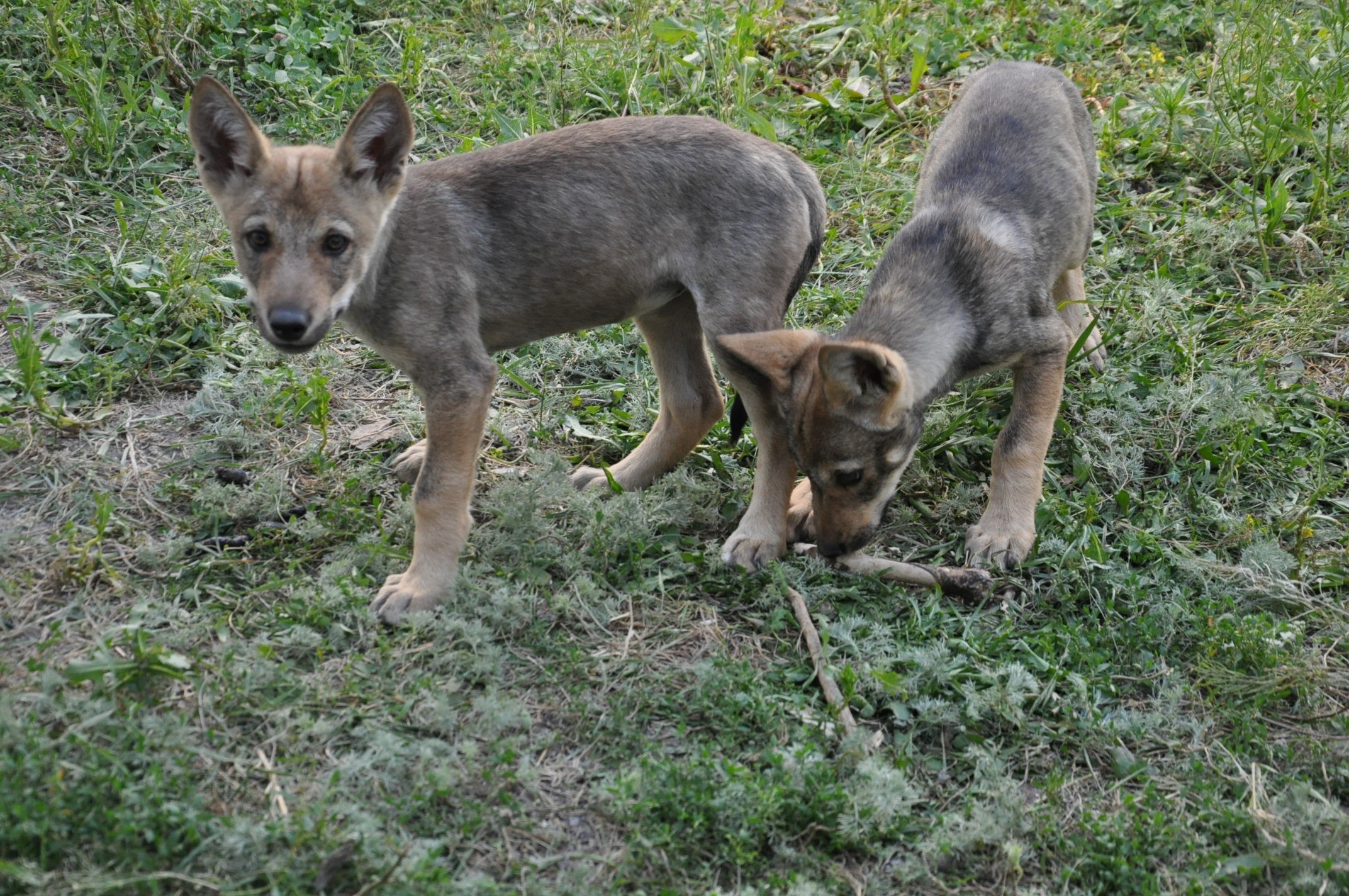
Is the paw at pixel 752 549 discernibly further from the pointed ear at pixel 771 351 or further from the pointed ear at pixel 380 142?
the pointed ear at pixel 380 142

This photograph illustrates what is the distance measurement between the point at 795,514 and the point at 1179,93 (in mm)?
4517

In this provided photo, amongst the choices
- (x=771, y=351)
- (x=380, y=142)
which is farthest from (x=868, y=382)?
(x=380, y=142)

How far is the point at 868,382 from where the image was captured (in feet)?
15.7

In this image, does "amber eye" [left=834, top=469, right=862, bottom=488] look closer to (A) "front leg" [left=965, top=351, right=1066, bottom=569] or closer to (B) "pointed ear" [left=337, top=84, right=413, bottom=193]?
(A) "front leg" [left=965, top=351, right=1066, bottom=569]

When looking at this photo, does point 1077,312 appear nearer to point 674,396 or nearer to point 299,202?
point 674,396

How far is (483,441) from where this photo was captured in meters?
6.06

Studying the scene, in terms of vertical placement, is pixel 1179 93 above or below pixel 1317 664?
above

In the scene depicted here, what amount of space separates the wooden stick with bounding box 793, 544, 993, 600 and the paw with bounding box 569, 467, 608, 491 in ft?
4.07

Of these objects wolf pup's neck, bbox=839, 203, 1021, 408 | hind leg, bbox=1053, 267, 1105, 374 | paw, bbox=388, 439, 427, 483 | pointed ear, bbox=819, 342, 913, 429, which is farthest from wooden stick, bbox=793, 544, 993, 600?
paw, bbox=388, 439, 427, 483

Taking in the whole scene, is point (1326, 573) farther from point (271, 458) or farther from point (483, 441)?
point (271, 458)

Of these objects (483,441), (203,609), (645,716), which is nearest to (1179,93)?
(483,441)

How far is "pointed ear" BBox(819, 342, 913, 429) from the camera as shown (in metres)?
4.55

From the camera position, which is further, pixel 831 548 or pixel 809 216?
pixel 809 216

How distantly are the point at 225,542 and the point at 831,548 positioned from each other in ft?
8.50
